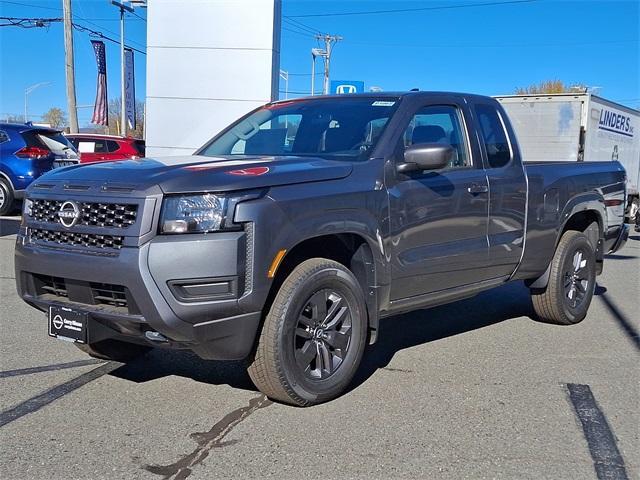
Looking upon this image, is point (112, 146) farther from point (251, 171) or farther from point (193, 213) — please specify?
point (193, 213)

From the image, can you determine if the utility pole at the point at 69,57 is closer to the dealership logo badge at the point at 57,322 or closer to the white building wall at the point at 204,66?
the white building wall at the point at 204,66

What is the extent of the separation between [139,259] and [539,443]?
2.36 meters

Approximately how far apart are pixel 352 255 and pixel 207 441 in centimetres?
151

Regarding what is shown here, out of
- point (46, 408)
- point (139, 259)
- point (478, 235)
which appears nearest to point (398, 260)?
point (478, 235)

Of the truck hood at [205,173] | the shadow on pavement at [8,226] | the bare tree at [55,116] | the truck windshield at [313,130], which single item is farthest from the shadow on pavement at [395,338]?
the bare tree at [55,116]

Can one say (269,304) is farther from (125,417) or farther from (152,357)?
(152,357)

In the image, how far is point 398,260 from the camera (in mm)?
4527

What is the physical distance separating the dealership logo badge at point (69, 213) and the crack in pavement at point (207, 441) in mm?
1337

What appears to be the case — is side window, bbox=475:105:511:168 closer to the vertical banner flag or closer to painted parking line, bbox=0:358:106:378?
painted parking line, bbox=0:358:106:378

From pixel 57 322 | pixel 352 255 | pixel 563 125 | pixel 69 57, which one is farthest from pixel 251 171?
pixel 69 57

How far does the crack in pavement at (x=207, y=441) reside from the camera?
3271 mm

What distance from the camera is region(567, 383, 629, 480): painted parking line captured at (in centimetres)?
344

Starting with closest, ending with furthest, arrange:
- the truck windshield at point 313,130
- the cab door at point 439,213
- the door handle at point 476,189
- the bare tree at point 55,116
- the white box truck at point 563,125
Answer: the cab door at point 439,213 → the truck windshield at point 313,130 → the door handle at point 476,189 → the white box truck at point 563,125 → the bare tree at point 55,116

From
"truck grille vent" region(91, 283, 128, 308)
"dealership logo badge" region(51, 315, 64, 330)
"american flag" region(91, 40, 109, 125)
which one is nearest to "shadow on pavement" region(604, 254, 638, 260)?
"truck grille vent" region(91, 283, 128, 308)
